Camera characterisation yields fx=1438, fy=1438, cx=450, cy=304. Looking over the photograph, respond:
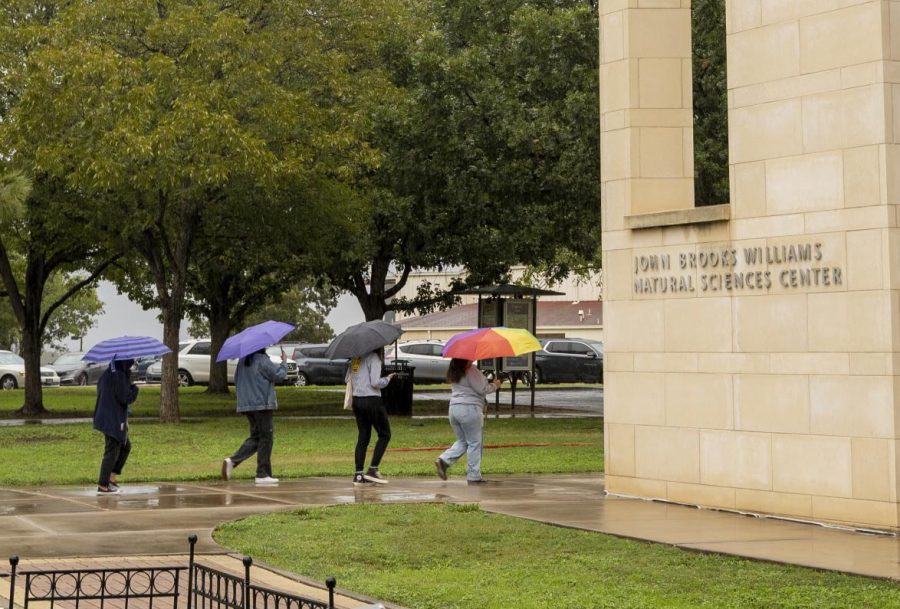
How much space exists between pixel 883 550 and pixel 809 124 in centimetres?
409

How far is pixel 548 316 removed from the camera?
3157 inches

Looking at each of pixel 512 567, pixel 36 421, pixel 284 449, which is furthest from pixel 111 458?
pixel 36 421

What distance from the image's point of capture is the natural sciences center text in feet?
42.5

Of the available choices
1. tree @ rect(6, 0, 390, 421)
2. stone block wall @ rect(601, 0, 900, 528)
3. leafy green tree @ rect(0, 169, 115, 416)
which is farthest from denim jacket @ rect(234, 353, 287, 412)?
leafy green tree @ rect(0, 169, 115, 416)

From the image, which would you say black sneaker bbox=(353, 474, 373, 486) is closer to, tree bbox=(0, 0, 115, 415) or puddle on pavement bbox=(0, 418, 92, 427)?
tree bbox=(0, 0, 115, 415)

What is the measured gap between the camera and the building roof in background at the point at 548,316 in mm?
75375

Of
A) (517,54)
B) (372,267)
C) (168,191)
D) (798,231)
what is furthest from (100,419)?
(372,267)

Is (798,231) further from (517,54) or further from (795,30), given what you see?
(517,54)

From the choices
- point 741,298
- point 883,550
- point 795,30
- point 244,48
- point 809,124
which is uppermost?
point 244,48

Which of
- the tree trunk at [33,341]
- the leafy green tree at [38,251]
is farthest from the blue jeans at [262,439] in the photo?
the tree trunk at [33,341]

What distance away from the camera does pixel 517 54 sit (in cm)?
2700

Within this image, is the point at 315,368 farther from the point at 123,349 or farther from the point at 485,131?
the point at 123,349

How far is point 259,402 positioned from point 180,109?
9.48 meters

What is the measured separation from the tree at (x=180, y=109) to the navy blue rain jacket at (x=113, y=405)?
29.0ft
